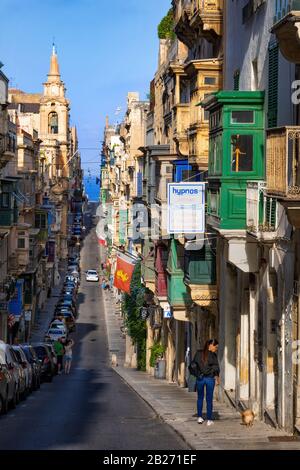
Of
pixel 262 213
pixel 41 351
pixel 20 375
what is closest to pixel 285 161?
pixel 262 213

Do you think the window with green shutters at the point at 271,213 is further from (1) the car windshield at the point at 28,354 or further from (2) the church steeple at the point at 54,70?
(2) the church steeple at the point at 54,70

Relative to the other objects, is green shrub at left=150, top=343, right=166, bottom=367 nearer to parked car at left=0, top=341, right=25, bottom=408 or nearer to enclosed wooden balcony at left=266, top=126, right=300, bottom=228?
parked car at left=0, top=341, right=25, bottom=408

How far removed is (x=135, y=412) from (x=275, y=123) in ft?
23.8

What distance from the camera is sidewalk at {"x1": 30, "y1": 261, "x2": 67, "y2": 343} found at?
277 feet

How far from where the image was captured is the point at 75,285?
392 feet

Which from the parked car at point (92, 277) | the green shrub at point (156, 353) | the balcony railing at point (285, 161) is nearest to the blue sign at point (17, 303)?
the green shrub at point (156, 353)

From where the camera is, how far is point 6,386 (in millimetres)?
26484

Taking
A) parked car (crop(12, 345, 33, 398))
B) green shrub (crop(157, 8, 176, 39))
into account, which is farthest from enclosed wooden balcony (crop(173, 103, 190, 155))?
green shrub (crop(157, 8, 176, 39))

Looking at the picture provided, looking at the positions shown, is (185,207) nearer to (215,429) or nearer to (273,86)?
(273,86)

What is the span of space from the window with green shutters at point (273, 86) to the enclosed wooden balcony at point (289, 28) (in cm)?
392

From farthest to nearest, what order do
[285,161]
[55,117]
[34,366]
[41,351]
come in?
[55,117] < [41,351] < [34,366] < [285,161]


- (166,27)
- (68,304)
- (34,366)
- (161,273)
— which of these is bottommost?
(68,304)

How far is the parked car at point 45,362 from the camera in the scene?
45.6 meters

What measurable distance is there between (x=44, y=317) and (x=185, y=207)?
69.4 metres
